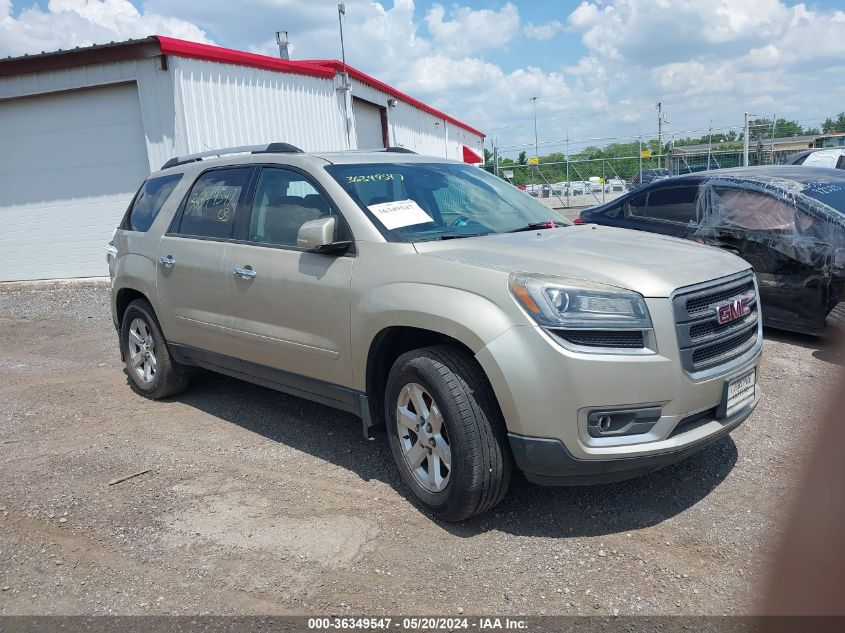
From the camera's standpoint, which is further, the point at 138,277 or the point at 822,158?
the point at 822,158

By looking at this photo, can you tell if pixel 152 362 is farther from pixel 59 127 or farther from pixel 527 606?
pixel 59 127

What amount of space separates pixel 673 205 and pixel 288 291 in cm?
488

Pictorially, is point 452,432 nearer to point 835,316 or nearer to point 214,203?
point 214,203

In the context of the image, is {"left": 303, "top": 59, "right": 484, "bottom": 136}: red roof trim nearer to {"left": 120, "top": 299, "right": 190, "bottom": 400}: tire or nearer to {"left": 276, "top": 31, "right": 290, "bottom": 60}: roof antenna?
{"left": 276, "top": 31, "right": 290, "bottom": 60}: roof antenna

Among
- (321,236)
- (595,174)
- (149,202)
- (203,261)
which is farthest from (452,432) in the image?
(595,174)

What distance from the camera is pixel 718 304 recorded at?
3445 mm

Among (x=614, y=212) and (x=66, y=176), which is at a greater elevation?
(x=66, y=176)

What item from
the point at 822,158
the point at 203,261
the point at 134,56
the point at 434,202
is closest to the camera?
the point at 434,202

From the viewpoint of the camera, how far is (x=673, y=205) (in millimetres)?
7469

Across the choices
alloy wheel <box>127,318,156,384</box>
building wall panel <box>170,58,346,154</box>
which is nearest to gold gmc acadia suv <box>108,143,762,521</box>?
alloy wheel <box>127,318,156,384</box>

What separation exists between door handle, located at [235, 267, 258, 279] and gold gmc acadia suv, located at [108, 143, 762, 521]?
2 cm

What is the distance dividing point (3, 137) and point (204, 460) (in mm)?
10943

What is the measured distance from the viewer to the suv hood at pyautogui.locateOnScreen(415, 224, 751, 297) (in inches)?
129

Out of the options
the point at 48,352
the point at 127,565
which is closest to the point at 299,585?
the point at 127,565
